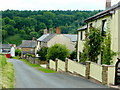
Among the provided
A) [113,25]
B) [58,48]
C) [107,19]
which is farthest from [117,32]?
[58,48]

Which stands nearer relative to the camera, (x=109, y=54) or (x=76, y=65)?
(x=109, y=54)

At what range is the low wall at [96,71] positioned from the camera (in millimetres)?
16906

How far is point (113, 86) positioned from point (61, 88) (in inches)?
137

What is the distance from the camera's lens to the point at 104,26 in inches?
915

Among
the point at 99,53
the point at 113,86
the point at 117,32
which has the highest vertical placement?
the point at 117,32

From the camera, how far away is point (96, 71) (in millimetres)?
17703

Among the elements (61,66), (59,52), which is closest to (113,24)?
(61,66)

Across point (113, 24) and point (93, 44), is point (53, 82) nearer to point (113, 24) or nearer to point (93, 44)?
point (93, 44)

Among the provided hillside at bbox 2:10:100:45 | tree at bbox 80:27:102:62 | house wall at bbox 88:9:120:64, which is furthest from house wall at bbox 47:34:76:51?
hillside at bbox 2:10:100:45

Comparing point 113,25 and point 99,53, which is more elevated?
point 113,25

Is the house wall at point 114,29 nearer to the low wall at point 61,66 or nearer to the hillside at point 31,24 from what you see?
the low wall at point 61,66

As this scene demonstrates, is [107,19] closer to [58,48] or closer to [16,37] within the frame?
[58,48]

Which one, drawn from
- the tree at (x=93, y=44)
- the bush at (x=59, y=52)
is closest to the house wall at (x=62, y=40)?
the bush at (x=59, y=52)

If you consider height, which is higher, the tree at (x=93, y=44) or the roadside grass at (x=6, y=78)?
the tree at (x=93, y=44)
